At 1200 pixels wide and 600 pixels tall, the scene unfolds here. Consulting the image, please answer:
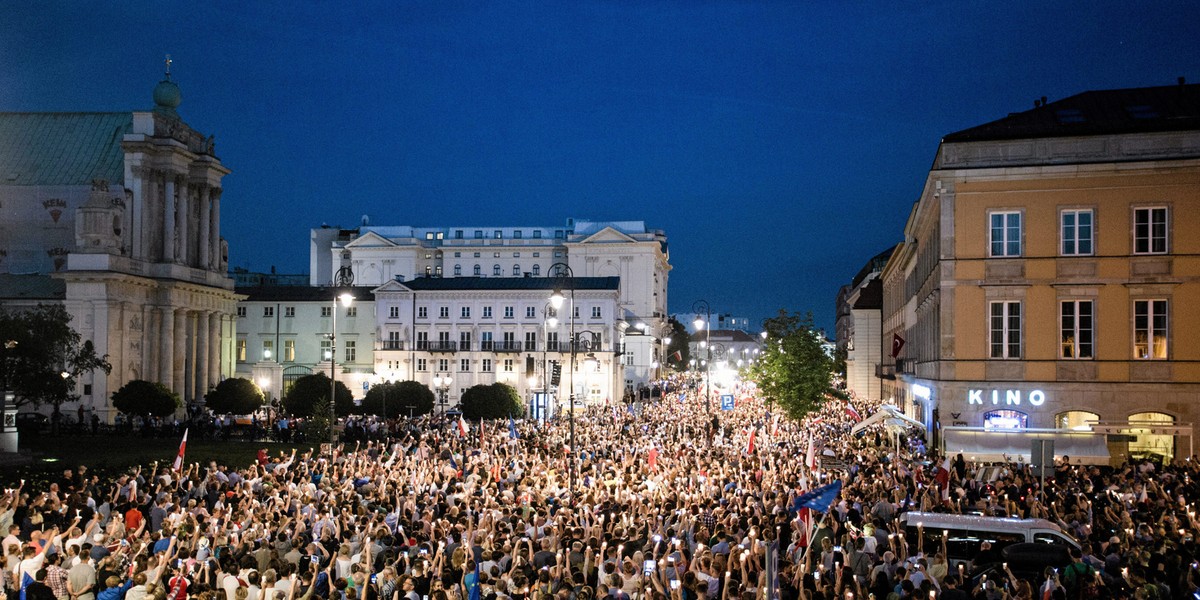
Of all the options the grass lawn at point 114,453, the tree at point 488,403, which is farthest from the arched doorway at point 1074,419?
the tree at point 488,403

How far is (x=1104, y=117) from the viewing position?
35062 millimetres

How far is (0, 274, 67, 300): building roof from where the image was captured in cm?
6762

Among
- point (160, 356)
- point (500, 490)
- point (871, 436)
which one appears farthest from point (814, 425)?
point (160, 356)

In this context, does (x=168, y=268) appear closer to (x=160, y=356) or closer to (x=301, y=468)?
(x=160, y=356)

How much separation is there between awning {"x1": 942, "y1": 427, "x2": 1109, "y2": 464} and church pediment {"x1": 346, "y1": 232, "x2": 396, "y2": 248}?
103135 millimetres

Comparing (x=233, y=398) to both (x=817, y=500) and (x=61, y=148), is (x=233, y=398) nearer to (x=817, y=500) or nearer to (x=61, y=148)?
(x=61, y=148)

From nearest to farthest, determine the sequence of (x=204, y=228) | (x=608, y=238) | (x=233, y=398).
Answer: (x=233, y=398) → (x=204, y=228) → (x=608, y=238)

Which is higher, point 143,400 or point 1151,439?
point 1151,439

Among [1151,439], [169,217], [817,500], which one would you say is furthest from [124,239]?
[817,500]

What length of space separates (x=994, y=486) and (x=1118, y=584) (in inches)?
347

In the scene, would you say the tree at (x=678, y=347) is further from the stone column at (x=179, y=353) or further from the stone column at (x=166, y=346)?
the stone column at (x=166, y=346)

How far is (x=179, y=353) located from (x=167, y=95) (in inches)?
778

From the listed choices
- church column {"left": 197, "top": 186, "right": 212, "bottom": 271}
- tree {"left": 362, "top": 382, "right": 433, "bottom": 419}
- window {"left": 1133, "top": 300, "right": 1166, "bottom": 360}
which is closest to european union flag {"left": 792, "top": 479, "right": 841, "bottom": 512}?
window {"left": 1133, "top": 300, "right": 1166, "bottom": 360}

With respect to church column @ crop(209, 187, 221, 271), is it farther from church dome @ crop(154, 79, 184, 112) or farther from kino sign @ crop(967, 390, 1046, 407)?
kino sign @ crop(967, 390, 1046, 407)
